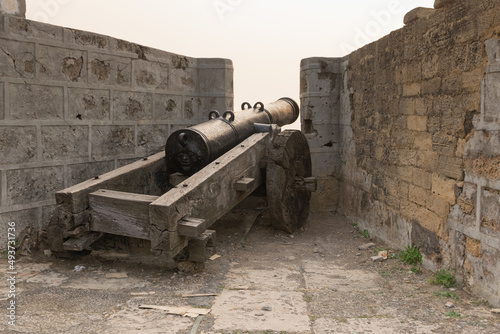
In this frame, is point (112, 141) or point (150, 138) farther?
point (150, 138)

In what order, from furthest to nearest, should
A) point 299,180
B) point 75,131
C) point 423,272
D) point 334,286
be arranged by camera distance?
point 299,180, point 75,131, point 423,272, point 334,286

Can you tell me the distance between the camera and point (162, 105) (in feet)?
21.3

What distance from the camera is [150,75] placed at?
20.6 feet

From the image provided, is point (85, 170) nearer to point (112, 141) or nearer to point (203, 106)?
point (112, 141)

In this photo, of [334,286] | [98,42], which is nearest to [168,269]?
[334,286]

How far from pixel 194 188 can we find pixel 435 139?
6.94 feet

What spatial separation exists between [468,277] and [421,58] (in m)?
2.00

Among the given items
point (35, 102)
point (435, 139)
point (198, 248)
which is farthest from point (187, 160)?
point (435, 139)

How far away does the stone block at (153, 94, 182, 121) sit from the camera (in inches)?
252

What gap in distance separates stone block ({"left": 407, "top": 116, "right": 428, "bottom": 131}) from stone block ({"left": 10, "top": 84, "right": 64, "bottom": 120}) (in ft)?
11.4

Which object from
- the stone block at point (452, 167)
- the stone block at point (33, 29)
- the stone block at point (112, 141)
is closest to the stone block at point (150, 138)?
the stone block at point (112, 141)

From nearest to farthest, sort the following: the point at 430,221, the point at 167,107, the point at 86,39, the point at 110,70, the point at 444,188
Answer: the point at 444,188, the point at 430,221, the point at 86,39, the point at 110,70, the point at 167,107

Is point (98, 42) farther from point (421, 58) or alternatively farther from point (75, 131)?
point (421, 58)

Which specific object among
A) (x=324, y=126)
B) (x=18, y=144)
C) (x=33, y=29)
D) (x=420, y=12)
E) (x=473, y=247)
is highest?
(x=420, y=12)
